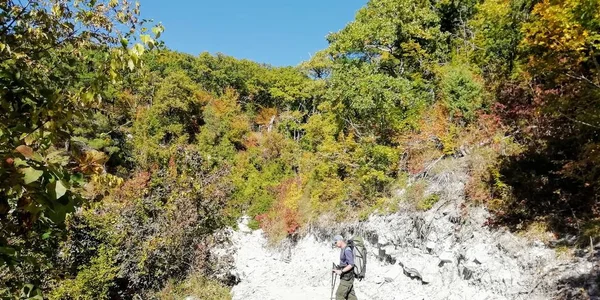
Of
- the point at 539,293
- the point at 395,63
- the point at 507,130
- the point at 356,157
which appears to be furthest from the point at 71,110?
the point at 395,63

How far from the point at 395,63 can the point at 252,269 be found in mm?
10407

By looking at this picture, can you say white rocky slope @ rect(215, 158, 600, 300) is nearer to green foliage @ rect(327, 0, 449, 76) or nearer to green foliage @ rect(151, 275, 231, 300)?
green foliage @ rect(151, 275, 231, 300)

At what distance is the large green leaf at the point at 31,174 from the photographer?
45.8 inches

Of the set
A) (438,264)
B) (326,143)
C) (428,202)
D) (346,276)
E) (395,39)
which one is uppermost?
(395,39)

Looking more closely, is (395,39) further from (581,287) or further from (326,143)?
(581,287)

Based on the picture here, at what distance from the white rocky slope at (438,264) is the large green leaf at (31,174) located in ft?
24.2

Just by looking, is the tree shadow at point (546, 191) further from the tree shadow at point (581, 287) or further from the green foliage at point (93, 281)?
the green foliage at point (93, 281)

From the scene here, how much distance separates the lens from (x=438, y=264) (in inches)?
370

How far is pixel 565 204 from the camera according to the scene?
8.02 metres

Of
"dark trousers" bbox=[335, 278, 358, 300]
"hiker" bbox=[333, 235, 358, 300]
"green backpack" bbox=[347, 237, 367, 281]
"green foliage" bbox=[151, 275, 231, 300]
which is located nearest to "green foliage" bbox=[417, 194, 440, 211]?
"green backpack" bbox=[347, 237, 367, 281]

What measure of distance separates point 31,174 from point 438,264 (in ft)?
31.3

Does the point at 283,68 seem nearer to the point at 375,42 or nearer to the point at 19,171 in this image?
the point at 375,42

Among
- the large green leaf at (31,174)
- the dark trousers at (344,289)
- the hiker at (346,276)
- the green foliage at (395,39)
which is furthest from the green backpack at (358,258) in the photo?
the green foliage at (395,39)

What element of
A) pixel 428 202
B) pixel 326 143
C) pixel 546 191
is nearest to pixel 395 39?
pixel 326 143
